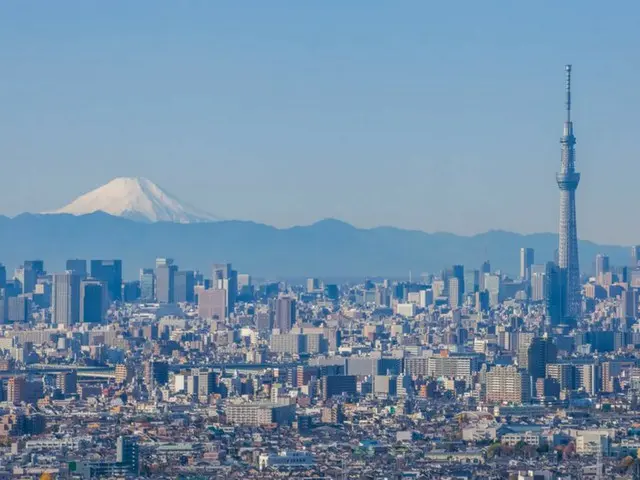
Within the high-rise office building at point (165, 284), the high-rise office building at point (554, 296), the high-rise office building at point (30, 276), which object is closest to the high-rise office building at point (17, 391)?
the high-rise office building at point (554, 296)

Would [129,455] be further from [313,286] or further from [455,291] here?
[313,286]

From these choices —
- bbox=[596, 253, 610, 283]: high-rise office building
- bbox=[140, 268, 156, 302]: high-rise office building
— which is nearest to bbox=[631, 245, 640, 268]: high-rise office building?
bbox=[596, 253, 610, 283]: high-rise office building

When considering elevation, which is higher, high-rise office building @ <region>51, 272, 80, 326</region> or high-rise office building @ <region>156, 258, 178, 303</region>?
high-rise office building @ <region>156, 258, 178, 303</region>

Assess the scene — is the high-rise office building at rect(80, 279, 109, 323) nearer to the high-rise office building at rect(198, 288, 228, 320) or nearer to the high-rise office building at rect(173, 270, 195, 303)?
the high-rise office building at rect(198, 288, 228, 320)

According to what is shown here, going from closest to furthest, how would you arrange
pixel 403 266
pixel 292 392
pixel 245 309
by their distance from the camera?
pixel 292 392, pixel 245 309, pixel 403 266

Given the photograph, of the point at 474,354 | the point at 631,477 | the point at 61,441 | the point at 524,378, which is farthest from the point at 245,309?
the point at 631,477

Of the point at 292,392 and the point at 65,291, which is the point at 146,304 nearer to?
the point at 65,291

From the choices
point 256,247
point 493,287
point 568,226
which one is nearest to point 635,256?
point 493,287
